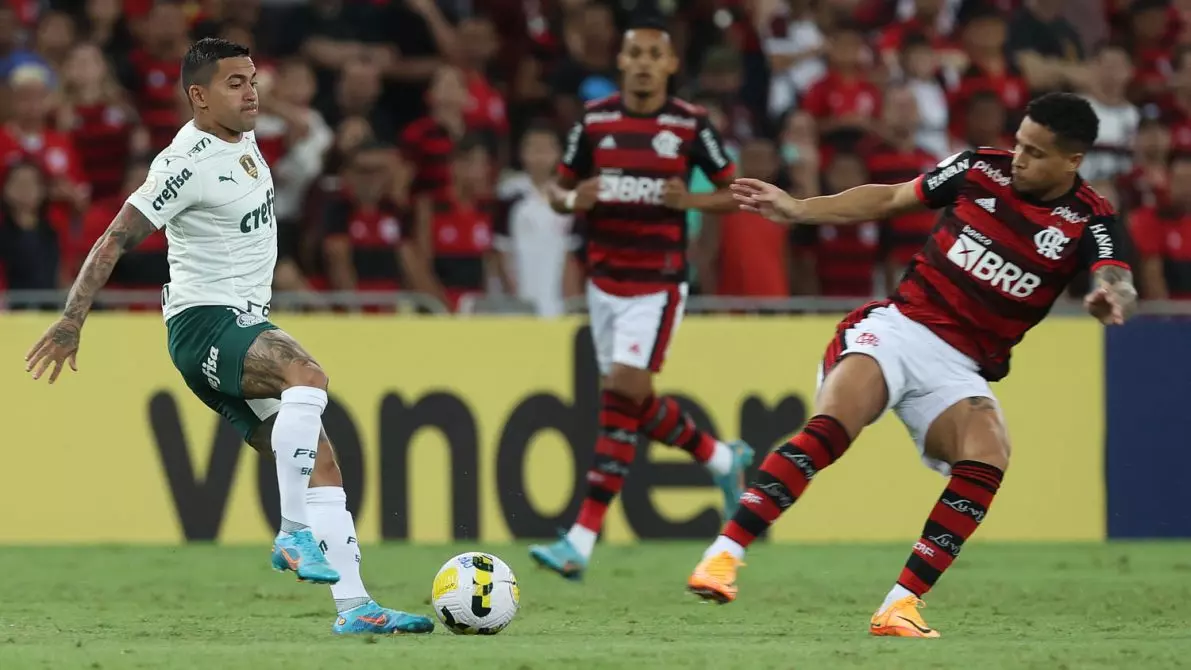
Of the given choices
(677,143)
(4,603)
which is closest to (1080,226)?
(677,143)

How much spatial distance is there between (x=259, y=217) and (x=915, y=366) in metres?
2.85

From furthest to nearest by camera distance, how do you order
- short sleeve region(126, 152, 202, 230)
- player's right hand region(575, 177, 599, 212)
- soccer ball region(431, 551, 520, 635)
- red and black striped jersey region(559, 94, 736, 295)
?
red and black striped jersey region(559, 94, 736, 295), player's right hand region(575, 177, 599, 212), soccer ball region(431, 551, 520, 635), short sleeve region(126, 152, 202, 230)

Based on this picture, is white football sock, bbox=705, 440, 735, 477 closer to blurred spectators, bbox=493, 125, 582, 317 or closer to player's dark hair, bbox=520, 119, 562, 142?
blurred spectators, bbox=493, 125, 582, 317

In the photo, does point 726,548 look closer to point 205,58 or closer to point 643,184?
point 205,58

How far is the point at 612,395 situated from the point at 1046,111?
3.96 meters

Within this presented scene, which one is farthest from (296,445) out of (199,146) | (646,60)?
(646,60)

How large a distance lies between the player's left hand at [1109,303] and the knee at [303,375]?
3.07m

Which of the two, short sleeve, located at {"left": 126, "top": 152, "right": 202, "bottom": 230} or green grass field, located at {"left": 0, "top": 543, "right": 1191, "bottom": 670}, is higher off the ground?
short sleeve, located at {"left": 126, "top": 152, "right": 202, "bottom": 230}

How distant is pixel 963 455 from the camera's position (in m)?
7.90

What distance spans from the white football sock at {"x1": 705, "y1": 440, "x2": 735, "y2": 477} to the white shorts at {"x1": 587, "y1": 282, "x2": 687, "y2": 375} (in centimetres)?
86

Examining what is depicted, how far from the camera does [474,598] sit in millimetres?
7750

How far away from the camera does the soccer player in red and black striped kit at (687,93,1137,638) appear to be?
304 inches

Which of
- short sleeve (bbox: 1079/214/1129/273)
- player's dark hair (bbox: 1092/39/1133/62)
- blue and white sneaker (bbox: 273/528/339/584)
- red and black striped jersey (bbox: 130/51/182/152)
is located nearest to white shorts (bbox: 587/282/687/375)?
short sleeve (bbox: 1079/214/1129/273)

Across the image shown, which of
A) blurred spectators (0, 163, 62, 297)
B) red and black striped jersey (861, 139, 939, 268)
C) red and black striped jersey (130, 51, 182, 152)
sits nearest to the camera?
blurred spectators (0, 163, 62, 297)
